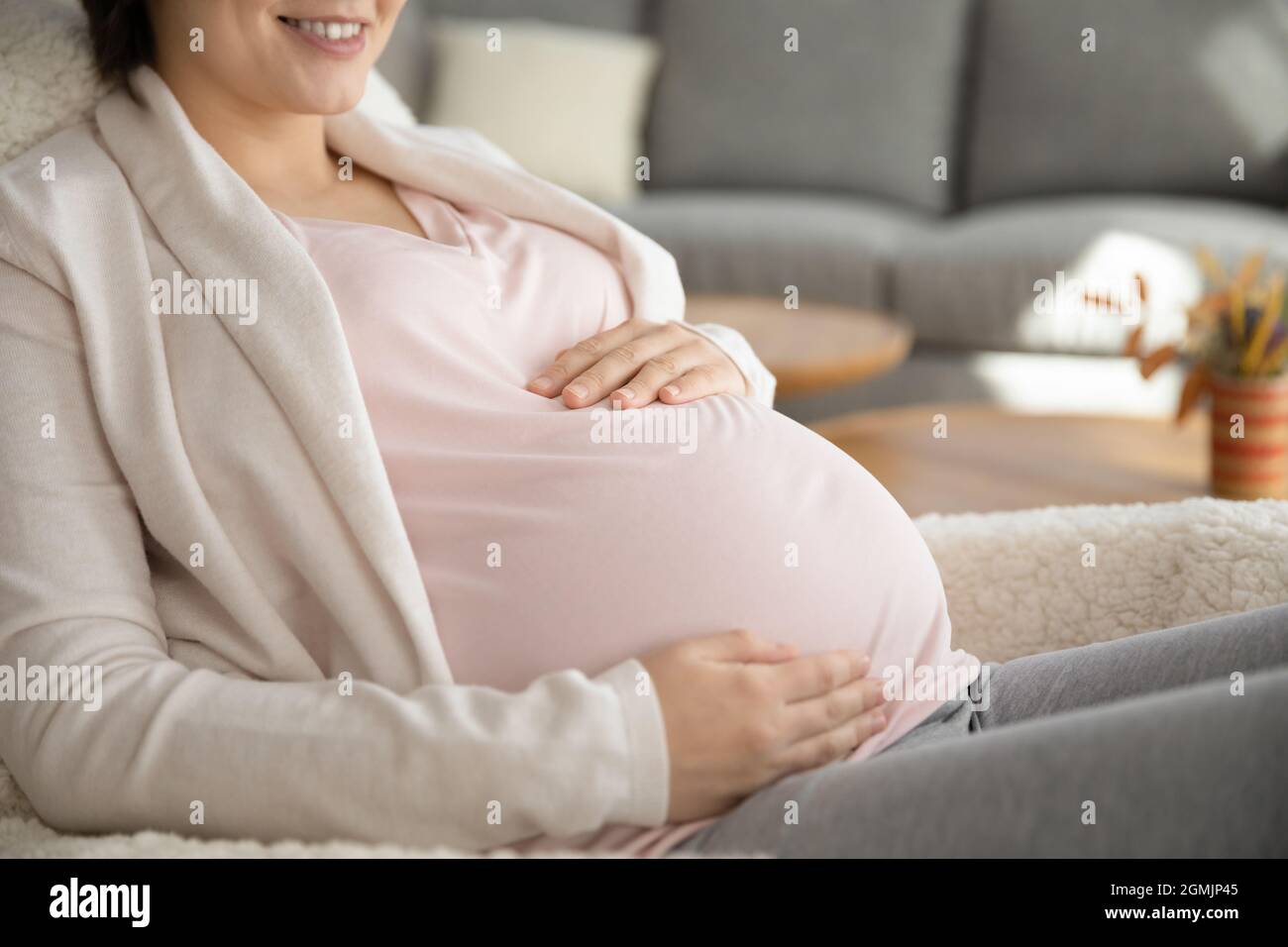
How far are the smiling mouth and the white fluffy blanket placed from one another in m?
0.61

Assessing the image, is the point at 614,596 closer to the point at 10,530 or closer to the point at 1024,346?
the point at 10,530

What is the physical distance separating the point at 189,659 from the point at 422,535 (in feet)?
0.57

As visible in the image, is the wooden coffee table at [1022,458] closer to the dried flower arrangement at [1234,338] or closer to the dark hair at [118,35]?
the dried flower arrangement at [1234,338]

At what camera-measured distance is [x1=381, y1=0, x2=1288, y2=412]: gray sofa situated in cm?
291

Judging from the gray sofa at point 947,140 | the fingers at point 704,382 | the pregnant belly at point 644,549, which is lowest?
the pregnant belly at point 644,549

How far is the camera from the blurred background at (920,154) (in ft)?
9.21

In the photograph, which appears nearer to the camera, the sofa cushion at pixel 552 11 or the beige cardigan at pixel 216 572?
the beige cardigan at pixel 216 572

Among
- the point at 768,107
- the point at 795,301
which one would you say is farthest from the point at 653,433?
the point at 768,107

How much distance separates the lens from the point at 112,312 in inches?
34.8

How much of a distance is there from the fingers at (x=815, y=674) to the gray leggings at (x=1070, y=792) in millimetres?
53

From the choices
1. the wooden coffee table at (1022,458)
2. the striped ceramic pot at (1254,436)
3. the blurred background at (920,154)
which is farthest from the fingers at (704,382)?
the blurred background at (920,154)

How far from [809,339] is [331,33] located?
1.38 metres

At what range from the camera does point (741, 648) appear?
0.82 m

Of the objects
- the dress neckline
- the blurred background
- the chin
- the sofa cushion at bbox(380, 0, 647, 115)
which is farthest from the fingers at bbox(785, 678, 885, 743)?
the sofa cushion at bbox(380, 0, 647, 115)
